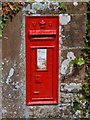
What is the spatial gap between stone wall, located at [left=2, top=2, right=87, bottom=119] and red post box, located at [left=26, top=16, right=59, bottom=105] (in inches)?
2.3

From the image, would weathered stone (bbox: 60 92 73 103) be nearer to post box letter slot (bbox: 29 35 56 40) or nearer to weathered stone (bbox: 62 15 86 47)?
weathered stone (bbox: 62 15 86 47)

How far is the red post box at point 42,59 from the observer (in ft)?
17.5

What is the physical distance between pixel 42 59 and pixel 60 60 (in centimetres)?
25

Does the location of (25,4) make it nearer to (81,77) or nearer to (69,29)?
(69,29)

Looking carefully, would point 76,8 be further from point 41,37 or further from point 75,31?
point 41,37

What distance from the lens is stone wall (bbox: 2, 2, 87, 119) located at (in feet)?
17.5

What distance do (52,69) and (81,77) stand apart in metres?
0.42

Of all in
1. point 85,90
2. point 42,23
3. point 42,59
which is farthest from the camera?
point 85,90

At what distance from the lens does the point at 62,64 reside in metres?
5.47

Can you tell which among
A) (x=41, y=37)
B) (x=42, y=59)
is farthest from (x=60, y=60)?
(x=41, y=37)

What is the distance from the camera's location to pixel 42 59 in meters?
5.42

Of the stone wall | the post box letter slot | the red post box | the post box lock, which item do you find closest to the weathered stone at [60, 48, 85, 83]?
the stone wall

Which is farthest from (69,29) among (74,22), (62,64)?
(62,64)

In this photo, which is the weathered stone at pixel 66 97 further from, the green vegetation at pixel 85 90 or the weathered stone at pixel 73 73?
the weathered stone at pixel 73 73
